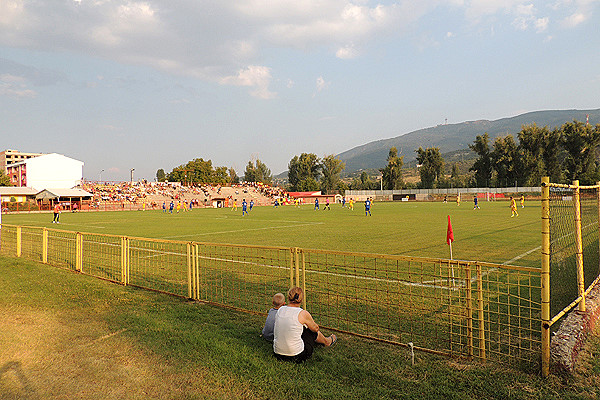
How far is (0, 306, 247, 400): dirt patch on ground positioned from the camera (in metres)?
4.05

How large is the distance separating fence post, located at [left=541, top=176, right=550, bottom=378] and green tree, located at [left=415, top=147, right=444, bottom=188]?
351 feet

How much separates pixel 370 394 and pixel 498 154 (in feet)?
324

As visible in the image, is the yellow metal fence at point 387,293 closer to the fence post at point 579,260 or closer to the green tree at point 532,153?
the fence post at point 579,260

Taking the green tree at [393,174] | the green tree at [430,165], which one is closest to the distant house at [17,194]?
the green tree at [393,174]

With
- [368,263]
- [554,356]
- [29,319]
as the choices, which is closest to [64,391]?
[29,319]

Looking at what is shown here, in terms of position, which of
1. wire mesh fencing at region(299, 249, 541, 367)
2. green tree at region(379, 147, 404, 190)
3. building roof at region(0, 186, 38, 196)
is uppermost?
green tree at region(379, 147, 404, 190)

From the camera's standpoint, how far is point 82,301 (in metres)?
7.58

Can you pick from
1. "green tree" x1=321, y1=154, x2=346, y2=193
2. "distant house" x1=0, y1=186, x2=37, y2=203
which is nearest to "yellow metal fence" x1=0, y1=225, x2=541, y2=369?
"distant house" x1=0, y1=186, x2=37, y2=203

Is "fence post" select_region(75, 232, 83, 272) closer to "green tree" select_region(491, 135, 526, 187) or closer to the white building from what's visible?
the white building

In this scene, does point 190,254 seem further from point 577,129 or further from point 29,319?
point 577,129

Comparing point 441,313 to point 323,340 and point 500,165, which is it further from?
point 500,165

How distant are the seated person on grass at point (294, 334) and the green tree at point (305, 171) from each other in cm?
11387

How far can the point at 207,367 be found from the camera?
4.57 meters

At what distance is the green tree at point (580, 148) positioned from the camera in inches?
3125
